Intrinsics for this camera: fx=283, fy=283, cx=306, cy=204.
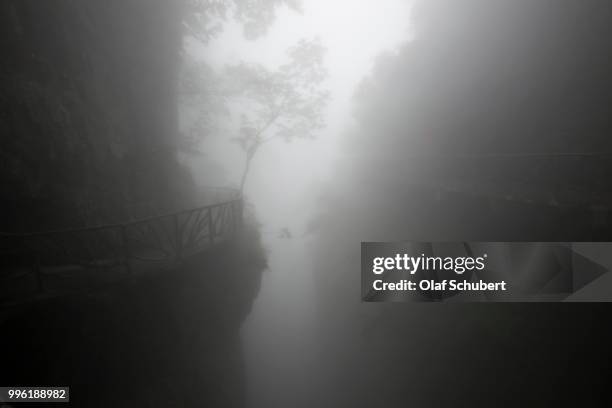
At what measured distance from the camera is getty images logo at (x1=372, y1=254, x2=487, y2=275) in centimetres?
723

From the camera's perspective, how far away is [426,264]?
7617 millimetres

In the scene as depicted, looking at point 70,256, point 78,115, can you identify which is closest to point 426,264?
point 70,256

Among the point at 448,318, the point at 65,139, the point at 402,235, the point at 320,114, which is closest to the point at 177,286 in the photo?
the point at 65,139

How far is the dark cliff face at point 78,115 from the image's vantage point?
507 centimetres

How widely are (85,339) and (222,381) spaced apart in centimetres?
264

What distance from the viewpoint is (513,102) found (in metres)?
14.2

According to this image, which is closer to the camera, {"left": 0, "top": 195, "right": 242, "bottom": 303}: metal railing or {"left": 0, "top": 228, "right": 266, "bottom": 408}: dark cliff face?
{"left": 0, "top": 228, "right": 266, "bottom": 408}: dark cliff face

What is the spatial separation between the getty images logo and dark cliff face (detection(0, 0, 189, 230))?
22.8ft

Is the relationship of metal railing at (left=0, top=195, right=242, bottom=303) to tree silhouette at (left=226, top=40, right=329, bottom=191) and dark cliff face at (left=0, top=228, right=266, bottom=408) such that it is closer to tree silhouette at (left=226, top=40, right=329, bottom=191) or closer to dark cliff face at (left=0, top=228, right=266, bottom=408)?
dark cliff face at (left=0, top=228, right=266, bottom=408)

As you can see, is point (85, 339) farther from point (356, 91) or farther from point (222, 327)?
point (356, 91)

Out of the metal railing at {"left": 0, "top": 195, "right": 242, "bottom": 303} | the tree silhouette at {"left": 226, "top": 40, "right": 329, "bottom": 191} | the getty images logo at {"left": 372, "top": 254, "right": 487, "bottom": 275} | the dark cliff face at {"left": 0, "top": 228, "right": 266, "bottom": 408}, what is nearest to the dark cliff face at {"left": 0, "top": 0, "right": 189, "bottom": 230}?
the metal railing at {"left": 0, "top": 195, "right": 242, "bottom": 303}

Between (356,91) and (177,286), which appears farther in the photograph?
(356,91)

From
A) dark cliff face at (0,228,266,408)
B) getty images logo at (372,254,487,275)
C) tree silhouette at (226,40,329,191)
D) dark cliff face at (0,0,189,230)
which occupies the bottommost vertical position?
dark cliff face at (0,228,266,408)

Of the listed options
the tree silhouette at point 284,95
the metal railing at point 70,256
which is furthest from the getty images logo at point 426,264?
the tree silhouette at point 284,95
